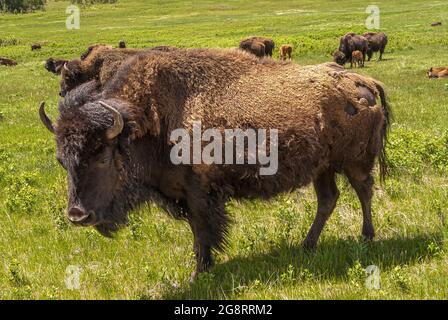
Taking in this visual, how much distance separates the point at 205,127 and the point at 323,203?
1.78 m

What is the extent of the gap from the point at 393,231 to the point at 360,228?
1.26 feet

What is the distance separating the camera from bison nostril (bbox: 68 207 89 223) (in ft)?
14.3

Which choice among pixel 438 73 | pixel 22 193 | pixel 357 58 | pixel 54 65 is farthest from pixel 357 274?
pixel 54 65

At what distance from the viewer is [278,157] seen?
536 centimetres

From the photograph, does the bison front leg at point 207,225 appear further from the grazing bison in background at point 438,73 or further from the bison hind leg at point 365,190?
the grazing bison in background at point 438,73

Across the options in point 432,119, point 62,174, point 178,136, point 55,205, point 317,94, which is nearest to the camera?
point 178,136

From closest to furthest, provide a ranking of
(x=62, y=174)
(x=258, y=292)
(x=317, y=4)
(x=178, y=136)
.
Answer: (x=258, y=292) → (x=178, y=136) → (x=62, y=174) → (x=317, y=4)

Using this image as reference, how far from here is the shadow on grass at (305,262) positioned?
191 inches

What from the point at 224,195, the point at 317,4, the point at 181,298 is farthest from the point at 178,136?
the point at 317,4

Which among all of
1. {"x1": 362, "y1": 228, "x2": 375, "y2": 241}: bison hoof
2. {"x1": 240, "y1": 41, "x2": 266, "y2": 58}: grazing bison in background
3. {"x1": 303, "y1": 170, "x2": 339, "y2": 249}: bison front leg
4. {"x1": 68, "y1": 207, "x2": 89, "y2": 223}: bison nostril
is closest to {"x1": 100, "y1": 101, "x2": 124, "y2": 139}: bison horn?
{"x1": 68, "y1": 207, "x2": 89, "y2": 223}: bison nostril

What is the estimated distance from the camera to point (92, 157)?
179 inches

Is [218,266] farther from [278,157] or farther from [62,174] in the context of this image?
[62,174]

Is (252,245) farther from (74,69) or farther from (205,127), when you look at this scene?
(74,69)

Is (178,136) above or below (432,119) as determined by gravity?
above
